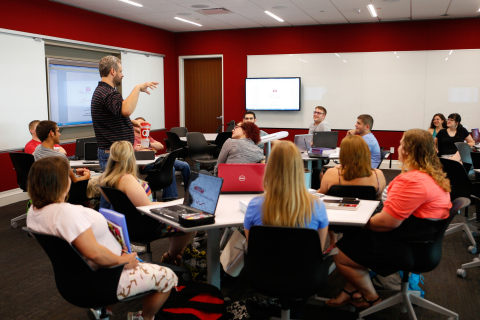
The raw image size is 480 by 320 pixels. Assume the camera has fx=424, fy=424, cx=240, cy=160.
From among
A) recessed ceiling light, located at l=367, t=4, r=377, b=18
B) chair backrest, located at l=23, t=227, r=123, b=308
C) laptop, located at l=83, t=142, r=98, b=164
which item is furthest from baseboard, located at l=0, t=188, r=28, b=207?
recessed ceiling light, located at l=367, t=4, r=377, b=18

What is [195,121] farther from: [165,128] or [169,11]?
[169,11]

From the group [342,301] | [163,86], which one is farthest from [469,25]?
[342,301]

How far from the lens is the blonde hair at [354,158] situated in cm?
311

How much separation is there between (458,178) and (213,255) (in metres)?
2.68

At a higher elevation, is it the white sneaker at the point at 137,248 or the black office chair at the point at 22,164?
the black office chair at the point at 22,164

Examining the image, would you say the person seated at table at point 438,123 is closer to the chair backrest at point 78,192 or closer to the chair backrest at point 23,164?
the chair backrest at point 78,192

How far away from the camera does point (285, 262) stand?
2.14 m

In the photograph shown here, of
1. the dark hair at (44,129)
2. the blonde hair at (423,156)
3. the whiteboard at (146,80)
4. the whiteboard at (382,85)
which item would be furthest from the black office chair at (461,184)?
the whiteboard at (146,80)

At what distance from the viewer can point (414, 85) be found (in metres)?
9.05

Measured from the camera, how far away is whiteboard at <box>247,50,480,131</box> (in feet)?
28.8

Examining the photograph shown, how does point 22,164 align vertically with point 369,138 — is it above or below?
below

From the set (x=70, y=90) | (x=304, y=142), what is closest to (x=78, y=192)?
(x=304, y=142)

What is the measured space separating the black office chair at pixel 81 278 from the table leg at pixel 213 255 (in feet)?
2.86

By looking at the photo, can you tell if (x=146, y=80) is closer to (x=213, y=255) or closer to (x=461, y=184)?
(x=461, y=184)
